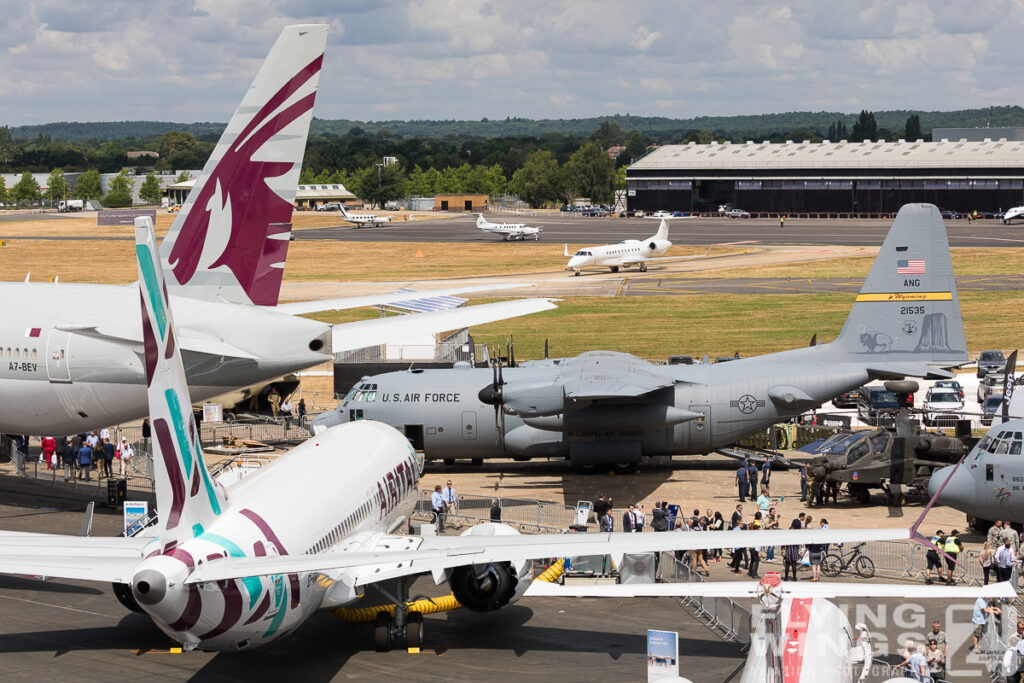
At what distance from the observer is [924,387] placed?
63.7 m

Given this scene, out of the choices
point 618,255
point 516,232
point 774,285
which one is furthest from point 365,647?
point 516,232

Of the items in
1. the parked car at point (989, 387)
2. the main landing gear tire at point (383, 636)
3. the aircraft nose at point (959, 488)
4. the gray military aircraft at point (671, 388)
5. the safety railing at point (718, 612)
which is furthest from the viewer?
the parked car at point (989, 387)

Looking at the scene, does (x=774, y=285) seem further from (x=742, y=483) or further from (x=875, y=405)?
(x=742, y=483)

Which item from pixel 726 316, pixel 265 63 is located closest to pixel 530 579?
pixel 265 63

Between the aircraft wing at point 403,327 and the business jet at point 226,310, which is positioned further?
the business jet at point 226,310

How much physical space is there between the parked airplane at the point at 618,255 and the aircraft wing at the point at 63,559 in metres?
99.1

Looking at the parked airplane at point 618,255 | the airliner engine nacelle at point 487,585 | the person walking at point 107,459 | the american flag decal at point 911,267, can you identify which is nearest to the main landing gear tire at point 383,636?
the airliner engine nacelle at point 487,585

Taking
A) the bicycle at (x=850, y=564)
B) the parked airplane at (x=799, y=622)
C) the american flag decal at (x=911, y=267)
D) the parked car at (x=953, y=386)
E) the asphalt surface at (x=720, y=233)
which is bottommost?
the bicycle at (x=850, y=564)

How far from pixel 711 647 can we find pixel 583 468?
20271 mm

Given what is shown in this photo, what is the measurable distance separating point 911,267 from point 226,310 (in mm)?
27486

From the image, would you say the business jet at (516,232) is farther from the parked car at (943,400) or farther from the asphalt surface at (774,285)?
the parked car at (943,400)

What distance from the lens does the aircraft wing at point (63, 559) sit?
20.8m

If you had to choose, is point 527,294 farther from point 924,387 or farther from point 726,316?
point 924,387

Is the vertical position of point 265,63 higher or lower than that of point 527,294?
higher
